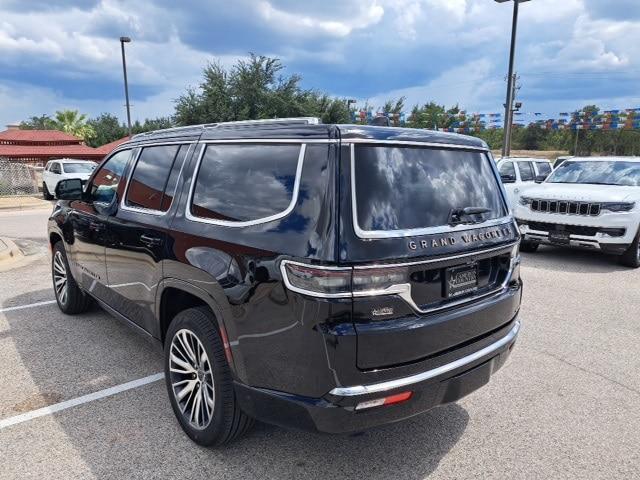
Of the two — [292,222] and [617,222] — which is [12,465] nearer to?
[292,222]

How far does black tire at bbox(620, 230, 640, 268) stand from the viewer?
799cm

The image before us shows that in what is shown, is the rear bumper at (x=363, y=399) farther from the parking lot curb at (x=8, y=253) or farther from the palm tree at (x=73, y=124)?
the palm tree at (x=73, y=124)

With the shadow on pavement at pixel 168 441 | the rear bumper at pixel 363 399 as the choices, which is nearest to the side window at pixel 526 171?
the shadow on pavement at pixel 168 441

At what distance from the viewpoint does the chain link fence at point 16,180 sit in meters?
23.1

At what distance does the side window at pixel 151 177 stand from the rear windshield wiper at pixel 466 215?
184 cm

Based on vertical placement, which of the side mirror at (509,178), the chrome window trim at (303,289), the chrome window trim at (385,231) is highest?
the chrome window trim at (385,231)

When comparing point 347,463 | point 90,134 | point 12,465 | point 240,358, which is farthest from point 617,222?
point 90,134

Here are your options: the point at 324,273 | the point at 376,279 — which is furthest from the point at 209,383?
the point at 376,279

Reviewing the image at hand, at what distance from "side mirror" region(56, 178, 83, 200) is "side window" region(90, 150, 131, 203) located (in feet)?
0.42

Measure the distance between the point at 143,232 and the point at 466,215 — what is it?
7.03ft

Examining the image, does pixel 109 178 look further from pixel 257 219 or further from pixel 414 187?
Answer: pixel 414 187

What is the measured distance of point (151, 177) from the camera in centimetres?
359

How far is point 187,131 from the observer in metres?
3.41

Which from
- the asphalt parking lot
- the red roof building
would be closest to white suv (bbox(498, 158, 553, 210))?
the asphalt parking lot
